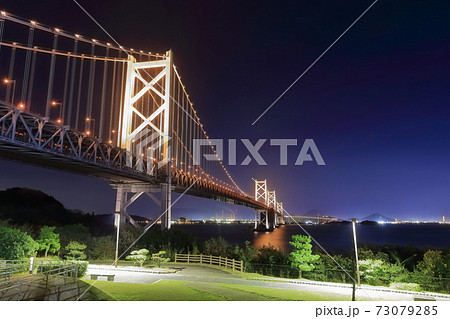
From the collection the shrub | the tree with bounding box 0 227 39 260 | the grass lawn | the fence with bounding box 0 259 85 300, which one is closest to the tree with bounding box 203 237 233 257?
the grass lawn

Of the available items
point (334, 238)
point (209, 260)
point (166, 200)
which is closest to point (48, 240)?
point (209, 260)

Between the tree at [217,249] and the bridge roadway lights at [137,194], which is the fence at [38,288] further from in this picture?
the bridge roadway lights at [137,194]

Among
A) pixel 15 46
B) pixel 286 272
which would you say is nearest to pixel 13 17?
pixel 15 46

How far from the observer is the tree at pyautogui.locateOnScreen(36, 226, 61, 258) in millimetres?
19812

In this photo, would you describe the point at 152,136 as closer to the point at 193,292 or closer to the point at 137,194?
the point at 137,194

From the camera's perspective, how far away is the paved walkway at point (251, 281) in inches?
465

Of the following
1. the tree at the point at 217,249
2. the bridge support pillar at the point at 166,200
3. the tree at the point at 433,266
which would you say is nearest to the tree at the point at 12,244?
the tree at the point at 217,249

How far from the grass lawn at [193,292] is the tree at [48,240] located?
387 inches

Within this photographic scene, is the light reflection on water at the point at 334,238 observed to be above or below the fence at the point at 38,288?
below

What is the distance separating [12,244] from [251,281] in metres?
10.7

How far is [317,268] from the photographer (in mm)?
17516

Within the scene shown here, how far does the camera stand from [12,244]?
14.4 meters

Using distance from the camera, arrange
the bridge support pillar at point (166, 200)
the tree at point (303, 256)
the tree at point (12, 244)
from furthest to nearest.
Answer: the bridge support pillar at point (166, 200) < the tree at point (303, 256) < the tree at point (12, 244)
